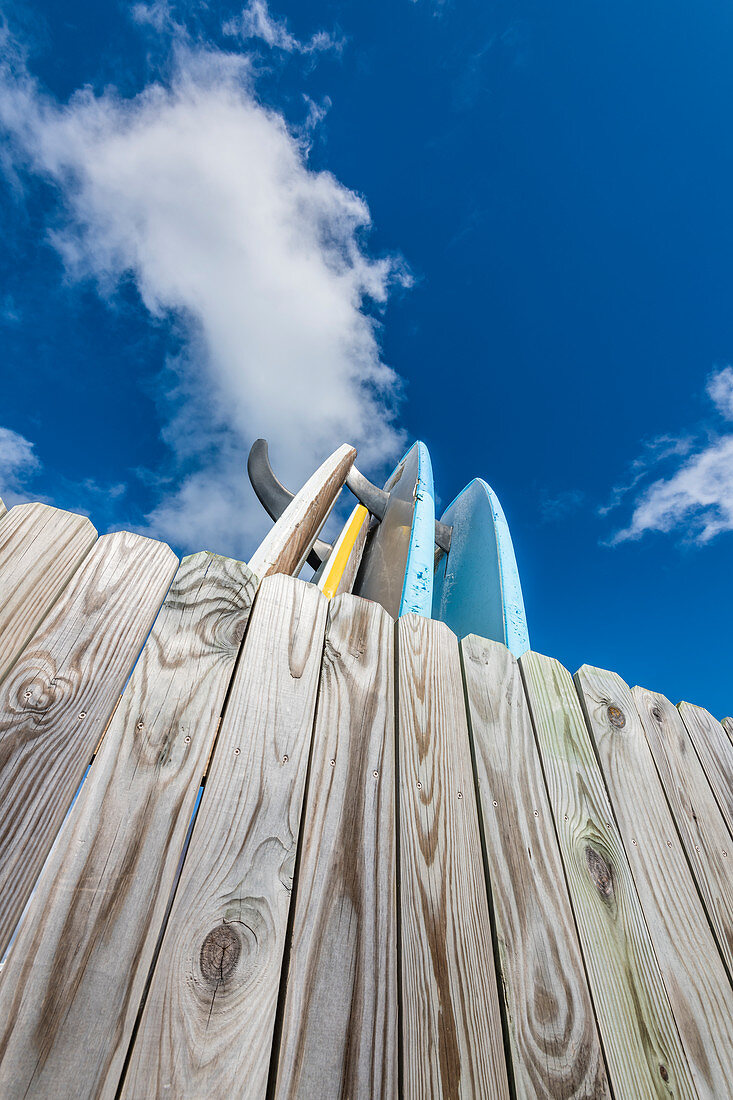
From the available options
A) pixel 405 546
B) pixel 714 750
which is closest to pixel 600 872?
pixel 714 750

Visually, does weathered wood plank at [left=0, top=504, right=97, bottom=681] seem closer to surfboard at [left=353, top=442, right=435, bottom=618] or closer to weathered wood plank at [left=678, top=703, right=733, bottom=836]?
surfboard at [left=353, top=442, right=435, bottom=618]

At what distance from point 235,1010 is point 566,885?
27.2 inches

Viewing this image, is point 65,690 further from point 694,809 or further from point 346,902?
point 694,809

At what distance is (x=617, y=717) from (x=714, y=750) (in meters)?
Answer: 0.41

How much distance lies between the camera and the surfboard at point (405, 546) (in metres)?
2.43

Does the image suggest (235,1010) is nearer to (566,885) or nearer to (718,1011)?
(566,885)

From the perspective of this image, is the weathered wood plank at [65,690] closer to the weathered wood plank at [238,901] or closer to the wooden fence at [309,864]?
the wooden fence at [309,864]

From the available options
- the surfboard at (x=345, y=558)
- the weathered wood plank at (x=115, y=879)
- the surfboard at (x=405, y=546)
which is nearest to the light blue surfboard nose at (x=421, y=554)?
the surfboard at (x=405, y=546)

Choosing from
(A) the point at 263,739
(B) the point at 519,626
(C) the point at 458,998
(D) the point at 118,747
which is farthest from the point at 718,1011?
(B) the point at 519,626

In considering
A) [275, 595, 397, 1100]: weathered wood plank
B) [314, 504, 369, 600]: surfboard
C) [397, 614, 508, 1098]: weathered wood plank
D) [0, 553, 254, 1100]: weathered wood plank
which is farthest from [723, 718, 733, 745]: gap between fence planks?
[314, 504, 369, 600]: surfboard

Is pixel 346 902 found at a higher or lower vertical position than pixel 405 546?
lower

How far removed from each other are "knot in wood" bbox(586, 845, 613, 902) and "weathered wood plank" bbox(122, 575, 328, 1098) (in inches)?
26.9

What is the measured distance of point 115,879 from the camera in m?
0.78

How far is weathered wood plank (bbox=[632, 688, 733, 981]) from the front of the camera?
122 centimetres
